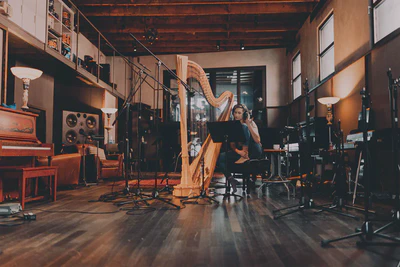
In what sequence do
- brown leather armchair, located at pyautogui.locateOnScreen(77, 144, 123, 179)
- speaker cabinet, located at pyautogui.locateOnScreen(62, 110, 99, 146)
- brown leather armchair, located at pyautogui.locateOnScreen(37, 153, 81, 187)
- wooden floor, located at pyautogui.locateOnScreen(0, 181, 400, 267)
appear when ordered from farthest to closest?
speaker cabinet, located at pyautogui.locateOnScreen(62, 110, 99, 146) → brown leather armchair, located at pyautogui.locateOnScreen(77, 144, 123, 179) → brown leather armchair, located at pyautogui.locateOnScreen(37, 153, 81, 187) → wooden floor, located at pyautogui.locateOnScreen(0, 181, 400, 267)

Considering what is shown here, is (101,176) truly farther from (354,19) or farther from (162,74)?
(354,19)

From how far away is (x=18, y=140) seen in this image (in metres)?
3.86

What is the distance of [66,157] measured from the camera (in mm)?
5109

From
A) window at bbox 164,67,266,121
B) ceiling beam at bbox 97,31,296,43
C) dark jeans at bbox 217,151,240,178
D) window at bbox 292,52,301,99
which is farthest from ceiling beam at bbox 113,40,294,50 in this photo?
dark jeans at bbox 217,151,240,178

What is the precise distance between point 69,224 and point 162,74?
28.7ft

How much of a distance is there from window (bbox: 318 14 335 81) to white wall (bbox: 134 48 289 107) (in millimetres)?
2871

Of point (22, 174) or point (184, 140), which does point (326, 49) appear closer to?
point (184, 140)

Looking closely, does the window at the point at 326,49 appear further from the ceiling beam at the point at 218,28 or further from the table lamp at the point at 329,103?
the ceiling beam at the point at 218,28

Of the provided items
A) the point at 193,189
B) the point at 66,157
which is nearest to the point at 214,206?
the point at 193,189

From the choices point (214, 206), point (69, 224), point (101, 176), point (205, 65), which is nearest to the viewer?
point (69, 224)

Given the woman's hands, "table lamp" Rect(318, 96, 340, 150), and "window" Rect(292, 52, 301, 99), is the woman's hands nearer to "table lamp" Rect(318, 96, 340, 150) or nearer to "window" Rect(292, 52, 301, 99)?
"table lamp" Rect(318, 96, 340, 150)

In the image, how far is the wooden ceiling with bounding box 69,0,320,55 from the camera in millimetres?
7523

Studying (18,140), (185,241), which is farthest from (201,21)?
(185,241)

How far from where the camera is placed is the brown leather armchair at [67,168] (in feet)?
16.3
